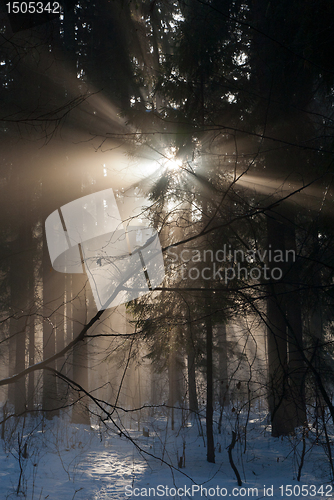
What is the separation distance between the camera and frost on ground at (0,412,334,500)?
5.16 meters

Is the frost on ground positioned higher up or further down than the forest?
further down

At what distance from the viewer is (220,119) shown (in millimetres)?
6551

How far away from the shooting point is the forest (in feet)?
10.3

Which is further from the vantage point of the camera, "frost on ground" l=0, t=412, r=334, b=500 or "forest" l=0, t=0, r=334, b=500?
"frost on ground" l=0, t=412, r=334, b=500

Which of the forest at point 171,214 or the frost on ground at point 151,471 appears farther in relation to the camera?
the frost on ground at point 151,471

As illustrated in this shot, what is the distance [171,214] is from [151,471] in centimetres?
611

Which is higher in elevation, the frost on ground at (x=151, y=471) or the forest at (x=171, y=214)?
the forest at (x=171, y=214)

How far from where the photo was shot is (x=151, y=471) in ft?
21.6

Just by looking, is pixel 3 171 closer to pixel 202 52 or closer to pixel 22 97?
pixel 22 97

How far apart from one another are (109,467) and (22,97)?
9970 mm

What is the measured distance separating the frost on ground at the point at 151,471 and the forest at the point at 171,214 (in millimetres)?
62

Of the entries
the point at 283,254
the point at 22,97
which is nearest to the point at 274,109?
the point at 283,254

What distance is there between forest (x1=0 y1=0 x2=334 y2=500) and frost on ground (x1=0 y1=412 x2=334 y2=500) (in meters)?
0.06

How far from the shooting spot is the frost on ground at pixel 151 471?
A: 5164mm
